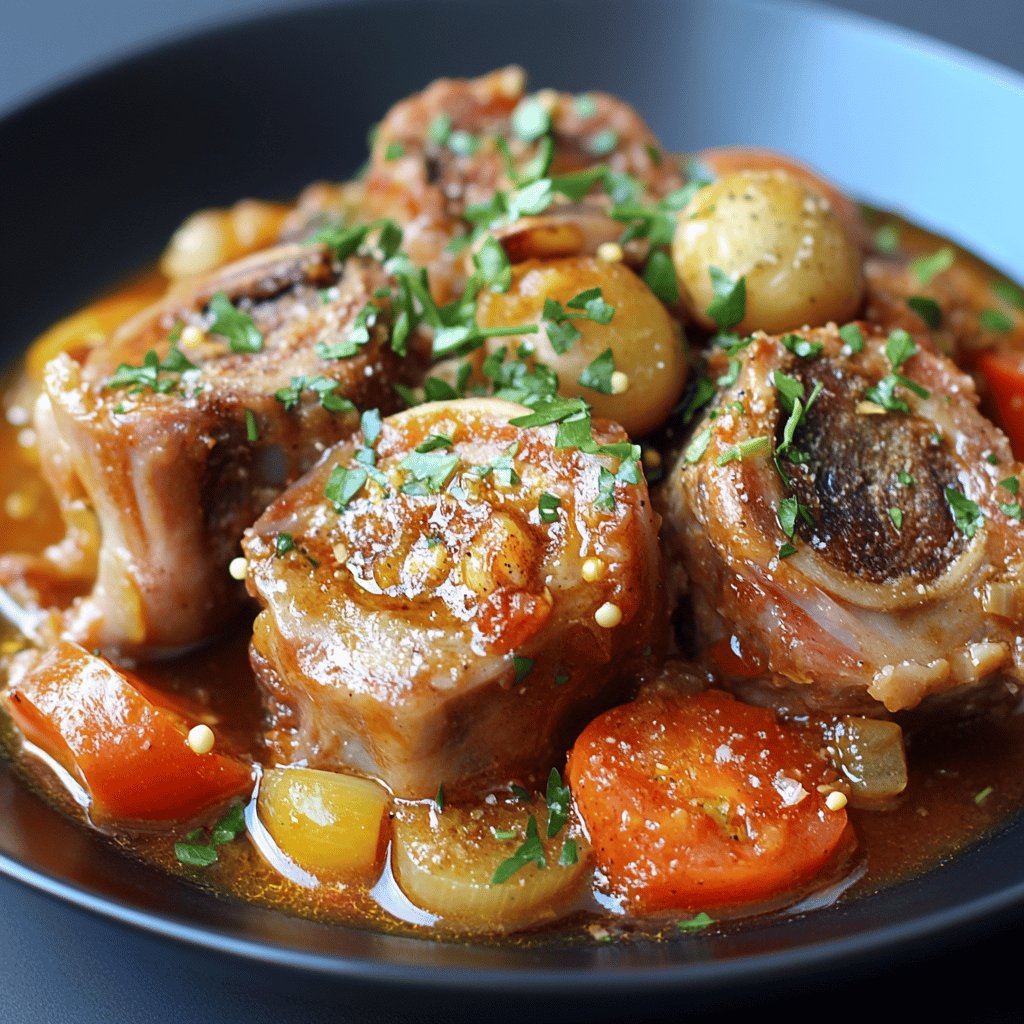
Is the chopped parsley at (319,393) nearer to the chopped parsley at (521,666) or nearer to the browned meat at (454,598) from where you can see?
the browned meat at (454,598)

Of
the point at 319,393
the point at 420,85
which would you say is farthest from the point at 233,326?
the point at 420,85

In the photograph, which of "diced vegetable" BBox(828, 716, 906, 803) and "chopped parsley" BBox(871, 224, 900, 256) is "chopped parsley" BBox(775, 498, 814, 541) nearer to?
"diced vegetable" BBox(828, 716, 906, 803)

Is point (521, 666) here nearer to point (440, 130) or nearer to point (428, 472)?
point (428, 472)

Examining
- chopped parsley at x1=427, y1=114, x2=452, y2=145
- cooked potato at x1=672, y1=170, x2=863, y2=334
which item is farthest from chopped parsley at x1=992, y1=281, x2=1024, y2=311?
chopped parsley at x1=427, y1=114, x2=452, y2=145

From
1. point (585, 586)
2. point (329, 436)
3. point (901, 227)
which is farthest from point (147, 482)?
point (901, 227)

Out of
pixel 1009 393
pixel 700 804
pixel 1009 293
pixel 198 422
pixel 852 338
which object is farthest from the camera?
pixel 1009 293
